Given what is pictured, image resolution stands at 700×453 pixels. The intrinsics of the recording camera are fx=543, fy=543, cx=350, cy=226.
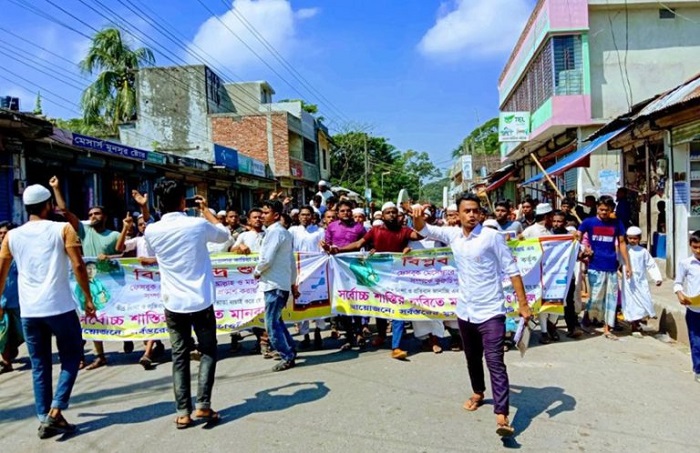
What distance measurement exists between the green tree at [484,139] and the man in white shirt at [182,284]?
6168 cm

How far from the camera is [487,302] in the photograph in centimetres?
406

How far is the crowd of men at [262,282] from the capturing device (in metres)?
4.13

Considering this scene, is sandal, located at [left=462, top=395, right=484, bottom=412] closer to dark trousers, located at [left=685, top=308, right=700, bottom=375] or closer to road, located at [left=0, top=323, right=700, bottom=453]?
road, located at [left=0, top=323, right=700, bottom=453]

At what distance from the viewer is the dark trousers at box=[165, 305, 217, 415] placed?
4172 mm

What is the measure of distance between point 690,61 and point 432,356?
1586 centimetres

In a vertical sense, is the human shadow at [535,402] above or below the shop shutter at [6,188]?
below

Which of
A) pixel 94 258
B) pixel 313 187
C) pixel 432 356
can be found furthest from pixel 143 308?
pixel 313 187

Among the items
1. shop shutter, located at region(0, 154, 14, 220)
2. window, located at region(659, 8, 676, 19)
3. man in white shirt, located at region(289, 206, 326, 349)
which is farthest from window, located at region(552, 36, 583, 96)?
shop shutter, located at region(0, 154, 14, 220)

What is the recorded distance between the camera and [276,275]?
564 cm

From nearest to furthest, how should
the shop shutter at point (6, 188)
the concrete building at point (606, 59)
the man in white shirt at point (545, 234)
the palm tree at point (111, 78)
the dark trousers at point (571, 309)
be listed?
1. the man in white shirt at point (545, 234)
2. the dark trousers at point (571, 309)
3. the shop shutter at point (6, 188)
4. the concrete building at point (606, 59)
5. the palm tree at point (111, 78)

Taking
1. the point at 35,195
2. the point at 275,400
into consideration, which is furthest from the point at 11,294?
the point at 275,400

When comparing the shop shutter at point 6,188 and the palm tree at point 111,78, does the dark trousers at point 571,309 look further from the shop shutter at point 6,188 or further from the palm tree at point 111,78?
the palm tree at point 111,78

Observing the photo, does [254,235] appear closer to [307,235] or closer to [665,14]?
[307,235]

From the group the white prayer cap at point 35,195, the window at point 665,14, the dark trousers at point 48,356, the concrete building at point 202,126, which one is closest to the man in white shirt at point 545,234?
the dark trousers at point 48,356
